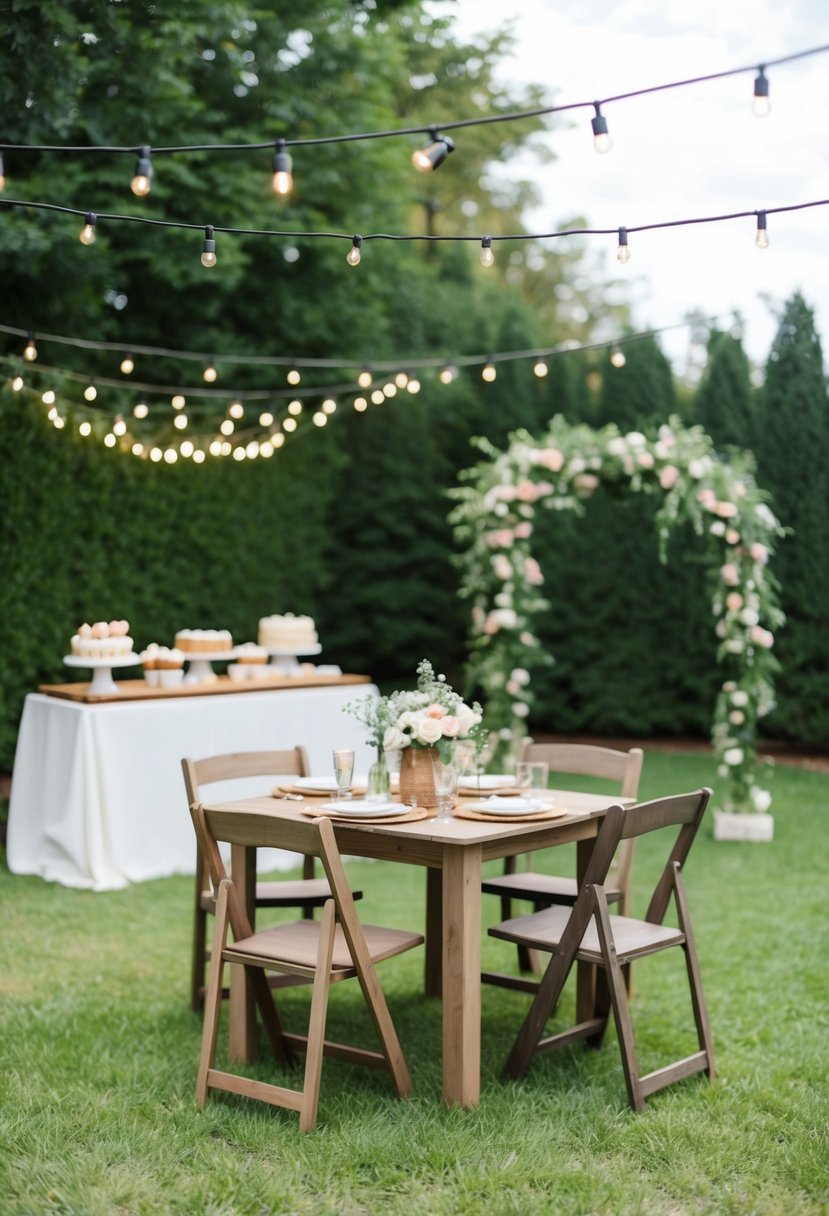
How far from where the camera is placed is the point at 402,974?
494 cm

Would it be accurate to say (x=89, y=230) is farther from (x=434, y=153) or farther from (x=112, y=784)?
(x=112, y=784)

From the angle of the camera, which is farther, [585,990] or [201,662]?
[201,662]

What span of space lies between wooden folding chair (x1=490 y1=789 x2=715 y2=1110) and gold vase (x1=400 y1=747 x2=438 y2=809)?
493 millimetres

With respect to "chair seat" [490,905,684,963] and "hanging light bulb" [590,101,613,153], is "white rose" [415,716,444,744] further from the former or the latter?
"hanging light bulb" [590,101,613,153]

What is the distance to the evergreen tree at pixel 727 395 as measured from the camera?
10.2 m

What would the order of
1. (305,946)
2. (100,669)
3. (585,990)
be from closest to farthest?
(305,946) < (585,990) < (100,669)

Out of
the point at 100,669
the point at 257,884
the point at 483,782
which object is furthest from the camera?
the point at 100,669

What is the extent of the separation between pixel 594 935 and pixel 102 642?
12.7 ft

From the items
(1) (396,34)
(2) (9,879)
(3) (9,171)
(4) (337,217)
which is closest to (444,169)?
(1) (396,34)

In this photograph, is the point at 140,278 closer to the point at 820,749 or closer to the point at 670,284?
the point at 820,749

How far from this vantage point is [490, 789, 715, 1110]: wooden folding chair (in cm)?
349

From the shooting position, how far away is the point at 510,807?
3.86 m

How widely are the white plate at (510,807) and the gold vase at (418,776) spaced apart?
0.17 m

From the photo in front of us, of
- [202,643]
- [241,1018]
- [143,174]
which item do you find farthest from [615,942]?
[202,643]
